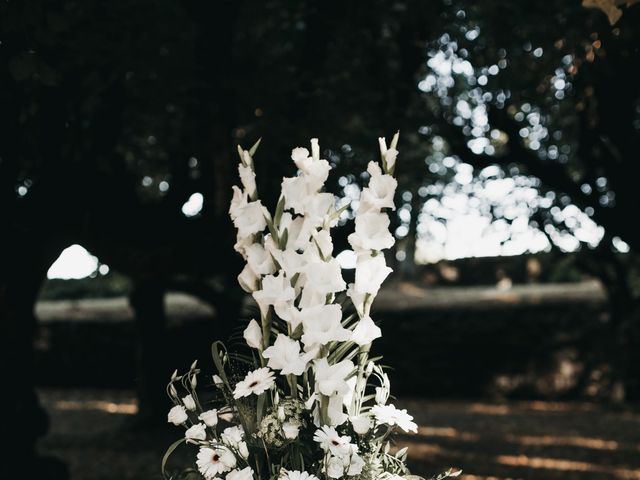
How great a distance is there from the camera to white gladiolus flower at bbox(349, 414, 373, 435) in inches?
93.6

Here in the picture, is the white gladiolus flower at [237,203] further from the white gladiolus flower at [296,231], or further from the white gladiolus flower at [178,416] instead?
the white gladiolus flower at [178,416]

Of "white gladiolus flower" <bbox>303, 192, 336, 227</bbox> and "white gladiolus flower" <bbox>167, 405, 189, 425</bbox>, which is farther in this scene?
"white gladiolus flower" <bbox>167, 405, 189, 425</bbox>

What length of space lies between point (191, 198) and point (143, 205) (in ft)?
2.00

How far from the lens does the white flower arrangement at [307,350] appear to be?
7.47 feet

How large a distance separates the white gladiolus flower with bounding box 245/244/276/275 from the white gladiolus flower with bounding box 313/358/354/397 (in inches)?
12.8

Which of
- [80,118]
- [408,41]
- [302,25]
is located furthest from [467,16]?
[80,118]

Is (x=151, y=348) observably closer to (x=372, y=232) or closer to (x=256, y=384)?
(x=256, y=384)

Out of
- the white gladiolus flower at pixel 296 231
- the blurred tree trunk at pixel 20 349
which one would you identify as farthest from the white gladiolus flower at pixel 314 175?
the blurred tree trunk at pixel 20 349

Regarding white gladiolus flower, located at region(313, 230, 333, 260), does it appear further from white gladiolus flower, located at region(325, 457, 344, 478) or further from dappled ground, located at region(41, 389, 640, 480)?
dappled ground, located at region(41, 389, 640, 480)

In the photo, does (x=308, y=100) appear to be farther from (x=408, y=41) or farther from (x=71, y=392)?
(x=71, y=392)

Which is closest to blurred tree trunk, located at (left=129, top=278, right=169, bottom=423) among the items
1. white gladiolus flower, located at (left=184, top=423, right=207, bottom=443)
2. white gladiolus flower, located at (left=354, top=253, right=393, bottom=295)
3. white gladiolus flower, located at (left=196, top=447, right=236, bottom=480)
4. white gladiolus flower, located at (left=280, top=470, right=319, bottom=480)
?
white gladiolus flower, located at (left=184, top=423, right=207, bottom=443)

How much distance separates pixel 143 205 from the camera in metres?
7.64

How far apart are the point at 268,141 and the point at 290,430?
5.01 m

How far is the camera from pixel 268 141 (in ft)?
23.1
